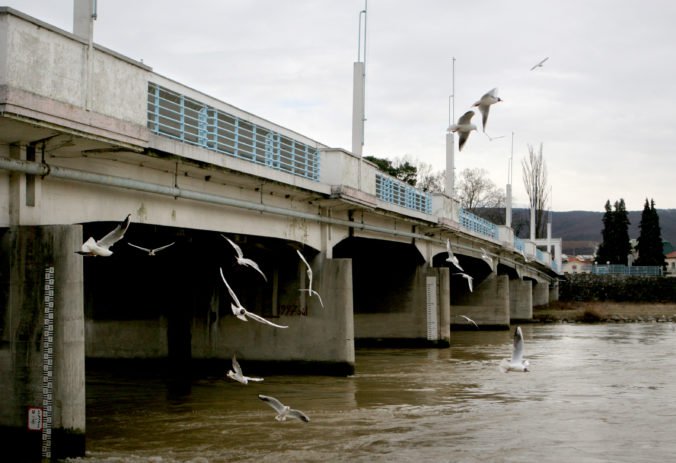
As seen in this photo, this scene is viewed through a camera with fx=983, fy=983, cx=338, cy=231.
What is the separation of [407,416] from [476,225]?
100ft

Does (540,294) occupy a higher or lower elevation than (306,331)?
higher

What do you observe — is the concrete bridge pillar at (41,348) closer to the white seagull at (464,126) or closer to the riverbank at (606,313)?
the white seagull at (464,126)

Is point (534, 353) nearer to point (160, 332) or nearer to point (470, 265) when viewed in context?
point (160, 332)

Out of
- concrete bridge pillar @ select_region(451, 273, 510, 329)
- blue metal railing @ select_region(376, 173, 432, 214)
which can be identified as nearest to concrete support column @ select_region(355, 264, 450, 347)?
blue metal railing @ select_region(376, 173, 432, 214)

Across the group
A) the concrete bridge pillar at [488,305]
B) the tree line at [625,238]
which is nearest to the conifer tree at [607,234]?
the tree line at [625,238]

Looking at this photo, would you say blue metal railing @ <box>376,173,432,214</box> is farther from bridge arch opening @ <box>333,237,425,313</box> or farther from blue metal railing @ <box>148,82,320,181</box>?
blue metal railing @ <box>148,82,320,181</box>

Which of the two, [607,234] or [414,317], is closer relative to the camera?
[414,317]

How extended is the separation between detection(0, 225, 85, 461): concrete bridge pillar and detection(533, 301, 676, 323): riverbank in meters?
56.6

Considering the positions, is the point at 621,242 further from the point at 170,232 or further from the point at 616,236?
the point at 170,232

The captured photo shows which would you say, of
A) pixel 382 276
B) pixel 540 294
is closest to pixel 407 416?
pixel 382 276

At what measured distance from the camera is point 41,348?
557 inches

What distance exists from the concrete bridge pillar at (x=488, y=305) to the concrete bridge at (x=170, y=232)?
9.13 meters

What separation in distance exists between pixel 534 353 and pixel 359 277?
8.19 metres

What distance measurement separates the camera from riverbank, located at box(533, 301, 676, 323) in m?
67.3
